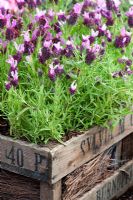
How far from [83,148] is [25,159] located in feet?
0.90

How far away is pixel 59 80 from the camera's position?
2279mm

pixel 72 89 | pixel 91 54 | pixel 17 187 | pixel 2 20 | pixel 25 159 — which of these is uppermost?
pixel 2 20

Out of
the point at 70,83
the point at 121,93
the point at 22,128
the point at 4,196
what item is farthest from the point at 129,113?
the point at 4,196

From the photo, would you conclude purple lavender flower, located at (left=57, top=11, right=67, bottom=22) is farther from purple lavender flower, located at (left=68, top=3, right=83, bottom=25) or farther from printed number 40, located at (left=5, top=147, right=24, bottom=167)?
printed number 40, located at (left=5, top=147, right=24, bottom=167)

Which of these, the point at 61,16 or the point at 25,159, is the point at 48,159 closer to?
the point at 25,159

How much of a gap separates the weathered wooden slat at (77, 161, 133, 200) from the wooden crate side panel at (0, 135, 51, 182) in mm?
371

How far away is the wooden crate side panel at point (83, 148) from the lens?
7.21 ft

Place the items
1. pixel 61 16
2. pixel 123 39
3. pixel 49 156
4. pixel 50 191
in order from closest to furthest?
pixel 49 156
pixel 50 191
pixel 123 39
pixel 61 16

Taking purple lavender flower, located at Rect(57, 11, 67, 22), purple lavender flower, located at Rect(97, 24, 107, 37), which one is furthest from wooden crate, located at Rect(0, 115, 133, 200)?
purple lavender flower, located at Rect(57, 11, 67, 22)

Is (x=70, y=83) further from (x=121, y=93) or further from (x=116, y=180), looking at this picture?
(x=116, y=180)

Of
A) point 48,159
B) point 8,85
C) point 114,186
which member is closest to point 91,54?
point 8,85

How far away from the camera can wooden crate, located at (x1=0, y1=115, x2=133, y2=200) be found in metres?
2.18

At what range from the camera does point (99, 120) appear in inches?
94.8

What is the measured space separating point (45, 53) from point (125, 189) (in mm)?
1106
